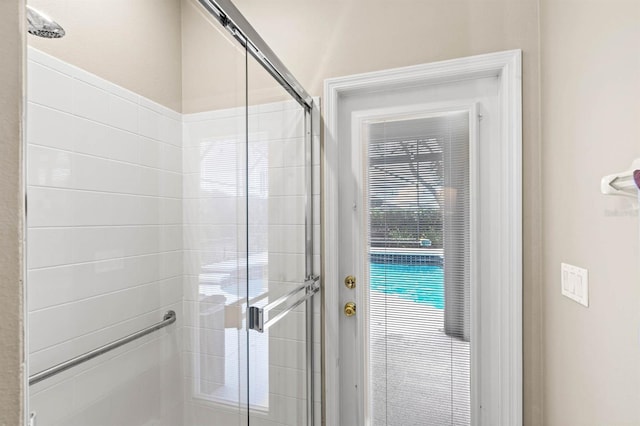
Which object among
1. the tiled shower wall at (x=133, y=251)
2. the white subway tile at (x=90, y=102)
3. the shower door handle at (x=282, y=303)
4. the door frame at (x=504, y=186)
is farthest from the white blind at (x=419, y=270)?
the white subway tile at (x=90, y=102)

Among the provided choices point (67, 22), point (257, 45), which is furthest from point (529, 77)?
point (67, 22)

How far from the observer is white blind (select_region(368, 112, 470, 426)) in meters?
1.53

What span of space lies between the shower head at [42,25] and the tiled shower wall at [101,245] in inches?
1.5

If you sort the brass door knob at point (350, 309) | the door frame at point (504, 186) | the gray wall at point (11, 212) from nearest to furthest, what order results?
the gray wall at point (11, 212)
the door frame at point (504, 186)
the brass door knob at point (350, 309)

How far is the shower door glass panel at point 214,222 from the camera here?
824 mm

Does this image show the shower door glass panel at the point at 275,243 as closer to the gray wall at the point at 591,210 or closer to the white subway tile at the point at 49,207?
the white subway tile at the point at 49,207

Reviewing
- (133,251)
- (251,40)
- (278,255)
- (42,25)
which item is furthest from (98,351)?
(251,40)

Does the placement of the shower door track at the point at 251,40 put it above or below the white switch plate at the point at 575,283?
above

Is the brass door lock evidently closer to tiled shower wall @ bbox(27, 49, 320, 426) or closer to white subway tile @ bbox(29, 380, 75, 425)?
tiled shower wall @ bbox(27, 49, 320, 426)

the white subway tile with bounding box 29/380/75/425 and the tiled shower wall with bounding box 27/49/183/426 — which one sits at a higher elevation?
the tiled shower wall with bounding box 27/49/183/426

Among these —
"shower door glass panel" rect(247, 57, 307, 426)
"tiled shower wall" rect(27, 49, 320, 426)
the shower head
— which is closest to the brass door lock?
"shower door glass panel" rect(247, 57, 307, 426)

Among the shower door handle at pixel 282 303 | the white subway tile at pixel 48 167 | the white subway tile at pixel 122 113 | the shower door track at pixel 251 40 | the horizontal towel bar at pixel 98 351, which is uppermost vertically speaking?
the shower door track at pixel 251 40

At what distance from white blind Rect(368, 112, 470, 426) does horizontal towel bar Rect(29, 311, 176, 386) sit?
1.05 m

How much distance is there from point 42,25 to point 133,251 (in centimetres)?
42
